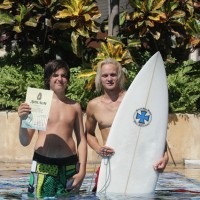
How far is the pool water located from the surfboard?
0.14m

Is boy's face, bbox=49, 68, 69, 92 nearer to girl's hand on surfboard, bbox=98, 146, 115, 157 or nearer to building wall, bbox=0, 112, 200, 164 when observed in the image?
girl's hand on surfboard, bbox=98, 146, 115, 157

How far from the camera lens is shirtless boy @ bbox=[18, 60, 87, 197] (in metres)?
6.14

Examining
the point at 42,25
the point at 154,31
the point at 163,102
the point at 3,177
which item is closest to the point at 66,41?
the point at 42,25

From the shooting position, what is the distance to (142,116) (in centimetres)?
686

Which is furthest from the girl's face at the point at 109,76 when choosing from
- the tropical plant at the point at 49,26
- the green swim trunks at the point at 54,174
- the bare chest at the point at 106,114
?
the tropical plant at the point at 49,26

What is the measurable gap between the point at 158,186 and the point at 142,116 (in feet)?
5.94

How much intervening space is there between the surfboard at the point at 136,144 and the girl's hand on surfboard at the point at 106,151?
0.14 ft

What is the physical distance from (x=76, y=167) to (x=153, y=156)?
33.6 inches

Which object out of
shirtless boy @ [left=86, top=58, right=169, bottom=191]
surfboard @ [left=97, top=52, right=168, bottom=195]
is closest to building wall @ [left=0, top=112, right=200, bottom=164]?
surfboard @ [left=97, top=52, right=168, bottom=195]

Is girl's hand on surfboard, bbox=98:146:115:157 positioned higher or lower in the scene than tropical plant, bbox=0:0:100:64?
lower

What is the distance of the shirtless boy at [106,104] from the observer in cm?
646

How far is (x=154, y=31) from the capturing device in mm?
12062

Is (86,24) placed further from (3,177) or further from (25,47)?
(3,177)

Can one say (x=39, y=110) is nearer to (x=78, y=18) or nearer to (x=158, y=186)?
(x=158, y=186)
